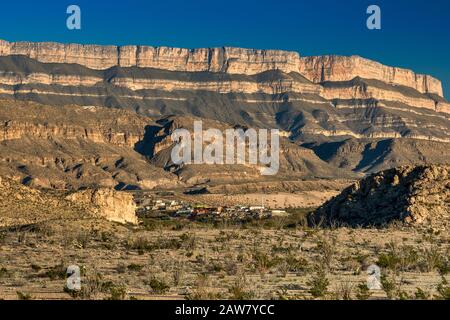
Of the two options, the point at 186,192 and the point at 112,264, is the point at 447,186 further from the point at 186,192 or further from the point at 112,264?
the point at 186,192

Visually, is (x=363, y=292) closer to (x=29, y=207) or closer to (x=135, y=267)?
(x=135, y=267)

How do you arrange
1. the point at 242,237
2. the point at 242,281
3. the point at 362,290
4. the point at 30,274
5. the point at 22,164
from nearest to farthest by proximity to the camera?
the point at 362,290
the point at 242,281
the point at 30,274
the point at 242,237
the point at 22,164

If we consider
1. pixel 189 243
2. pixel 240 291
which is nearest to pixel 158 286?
pixel 240 291

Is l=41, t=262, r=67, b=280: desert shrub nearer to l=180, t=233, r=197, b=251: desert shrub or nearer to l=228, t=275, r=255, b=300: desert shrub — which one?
l=228, t=275, r=255, b=300: desert shrub

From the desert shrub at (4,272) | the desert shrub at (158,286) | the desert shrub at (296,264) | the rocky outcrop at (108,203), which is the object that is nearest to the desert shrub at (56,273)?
the desert shrub at (4,272)

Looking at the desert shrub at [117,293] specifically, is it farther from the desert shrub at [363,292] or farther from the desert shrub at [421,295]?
the desert shrub at [421,295]
